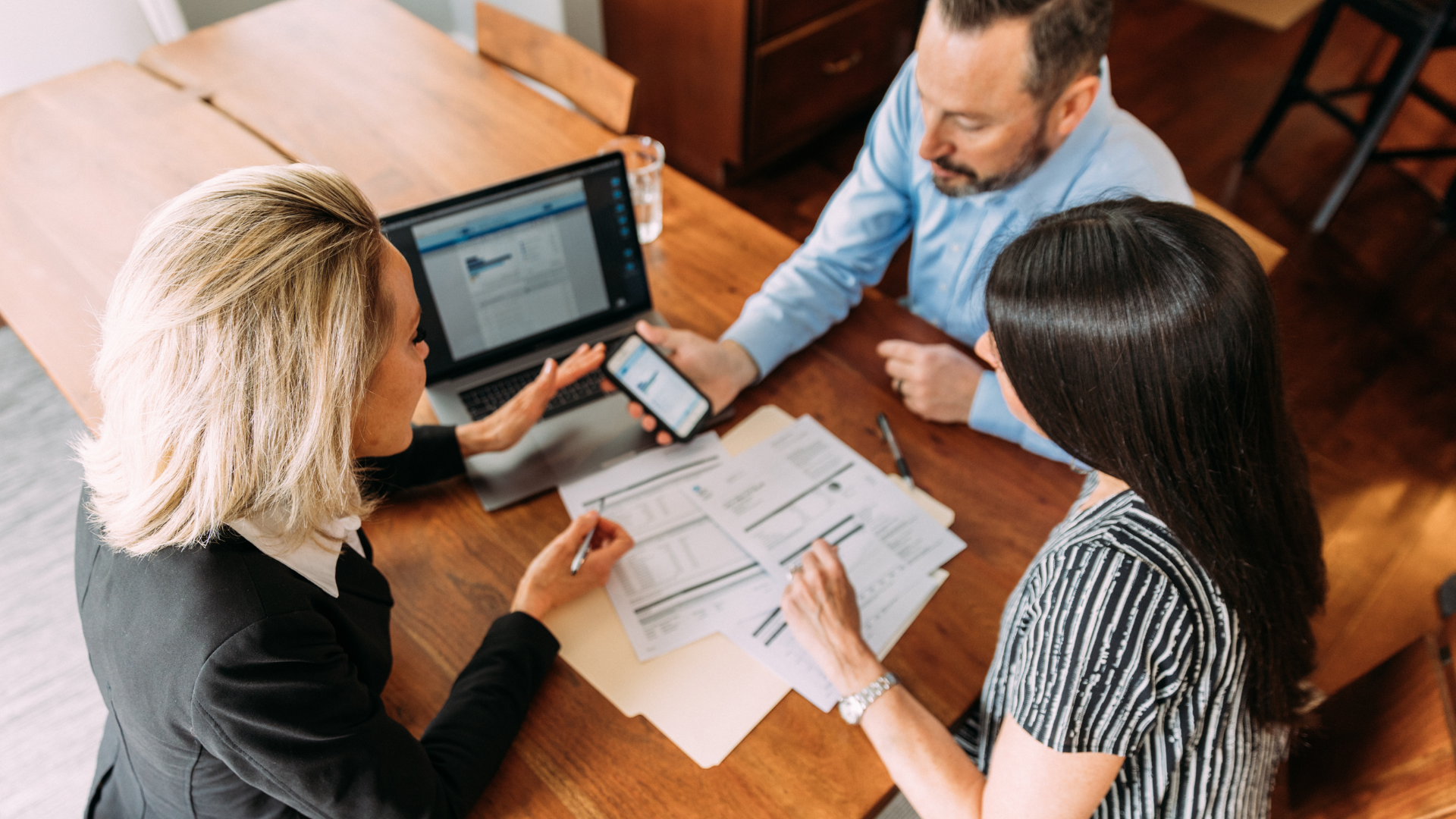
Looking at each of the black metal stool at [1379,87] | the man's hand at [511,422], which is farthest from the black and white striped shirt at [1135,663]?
the black metal stool at [1379,87]

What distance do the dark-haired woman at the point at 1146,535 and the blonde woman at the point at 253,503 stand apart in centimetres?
55

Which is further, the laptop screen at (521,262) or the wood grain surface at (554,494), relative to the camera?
the laptop screen at (521,262)

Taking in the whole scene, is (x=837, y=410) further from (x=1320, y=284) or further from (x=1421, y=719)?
(x=1320, y=284)

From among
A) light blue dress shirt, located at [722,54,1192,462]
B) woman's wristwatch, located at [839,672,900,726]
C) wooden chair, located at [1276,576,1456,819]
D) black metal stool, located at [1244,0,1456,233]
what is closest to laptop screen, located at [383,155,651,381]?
light blue dress shirt, located at [722,54,1192,462]

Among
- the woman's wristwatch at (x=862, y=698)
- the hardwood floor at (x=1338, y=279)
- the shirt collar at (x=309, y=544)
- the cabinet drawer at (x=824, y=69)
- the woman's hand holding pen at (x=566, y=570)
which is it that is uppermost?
the shirt collar at (x=309, y=544)

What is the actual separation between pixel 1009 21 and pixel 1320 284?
209 centimetres

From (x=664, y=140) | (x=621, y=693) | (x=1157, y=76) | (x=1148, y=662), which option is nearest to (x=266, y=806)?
(x=621, y=693)

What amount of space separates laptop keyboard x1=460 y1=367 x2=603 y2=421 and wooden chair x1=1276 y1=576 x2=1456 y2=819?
105 centimetres

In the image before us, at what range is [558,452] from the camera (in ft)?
3.94

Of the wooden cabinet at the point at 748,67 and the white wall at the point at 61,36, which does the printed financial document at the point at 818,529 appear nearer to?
the wooden cabinet at the point at 748,67

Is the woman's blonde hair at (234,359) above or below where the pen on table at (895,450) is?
above

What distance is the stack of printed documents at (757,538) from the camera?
102cm

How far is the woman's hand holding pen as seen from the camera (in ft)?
3.28

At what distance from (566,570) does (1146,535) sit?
25.1 inches
